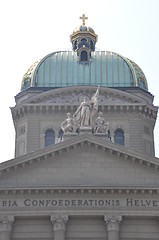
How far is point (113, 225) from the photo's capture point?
4741 centimetres

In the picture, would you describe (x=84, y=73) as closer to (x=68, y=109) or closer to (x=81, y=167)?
(x=68, y=109)

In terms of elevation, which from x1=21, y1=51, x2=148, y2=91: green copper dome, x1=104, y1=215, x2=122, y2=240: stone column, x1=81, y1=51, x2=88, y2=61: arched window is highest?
x1=81, y1=51, x2=88, y2=61: arched window

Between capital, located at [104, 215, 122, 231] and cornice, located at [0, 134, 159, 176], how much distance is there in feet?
14.4

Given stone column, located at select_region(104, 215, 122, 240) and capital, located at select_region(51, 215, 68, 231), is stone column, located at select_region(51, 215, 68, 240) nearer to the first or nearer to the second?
capital, located at select_region(51, 215, 68, 231)

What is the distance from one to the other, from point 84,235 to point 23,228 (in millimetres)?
4309

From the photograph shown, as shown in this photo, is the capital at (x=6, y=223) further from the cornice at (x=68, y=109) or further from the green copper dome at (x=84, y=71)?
the green copper dome at (x=84, y=71)

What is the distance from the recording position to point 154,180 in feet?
161

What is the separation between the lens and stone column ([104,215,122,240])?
47.2 meters

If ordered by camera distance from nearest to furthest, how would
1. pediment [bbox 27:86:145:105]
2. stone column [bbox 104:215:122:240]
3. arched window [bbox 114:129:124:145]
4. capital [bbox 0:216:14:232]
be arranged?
stone column [bbox 104:215:122:240] → capital [bbox 0:216:14:232] → arched window [bbox 114:129:124:145] → pediment [bbox 27:86:145:105]

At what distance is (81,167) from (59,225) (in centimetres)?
462

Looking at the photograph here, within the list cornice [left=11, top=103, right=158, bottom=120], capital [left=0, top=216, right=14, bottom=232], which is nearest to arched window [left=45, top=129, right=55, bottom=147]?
cornice [left=11, top=103, right=158, bottom=120]

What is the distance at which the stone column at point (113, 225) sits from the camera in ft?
155

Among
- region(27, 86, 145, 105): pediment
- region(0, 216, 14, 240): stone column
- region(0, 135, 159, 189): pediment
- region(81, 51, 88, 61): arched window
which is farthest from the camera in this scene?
region(81, 51, 88, 61): arched window

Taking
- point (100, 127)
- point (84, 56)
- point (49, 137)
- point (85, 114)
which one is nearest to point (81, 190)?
point (100, 127)
